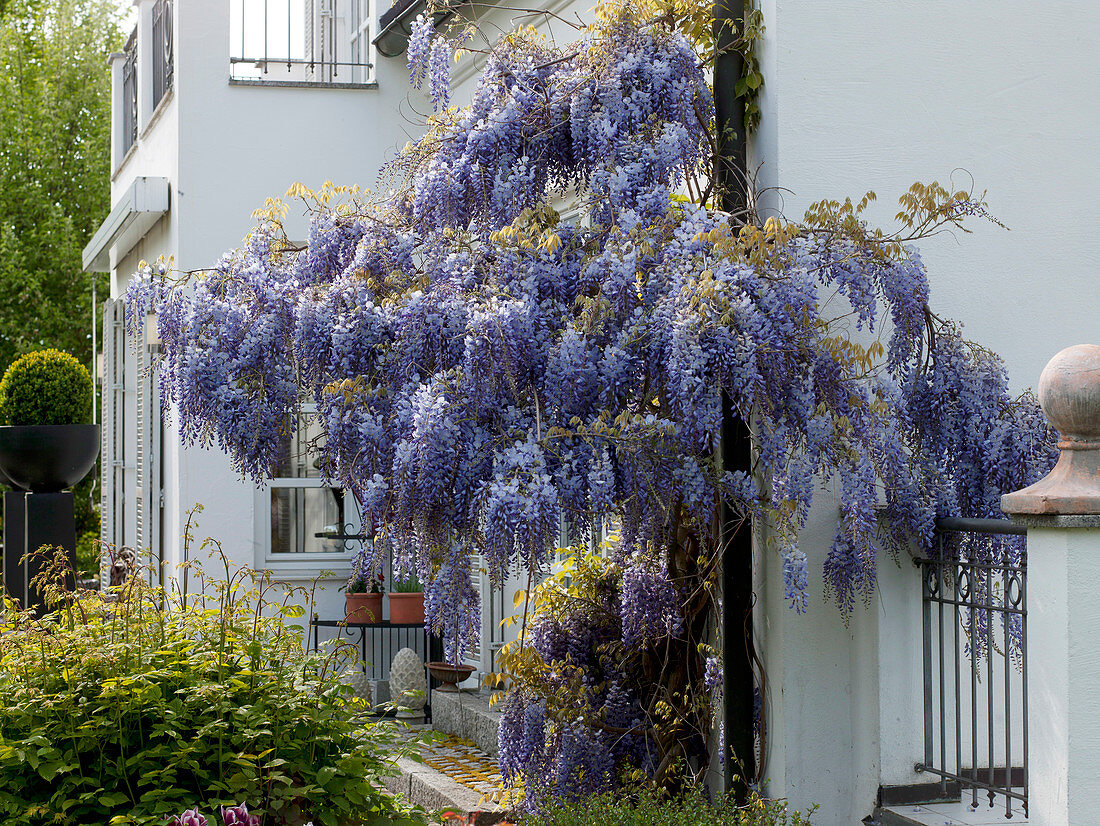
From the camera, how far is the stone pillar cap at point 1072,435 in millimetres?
3479

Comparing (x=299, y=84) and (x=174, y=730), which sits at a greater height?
(x=299, y=84)

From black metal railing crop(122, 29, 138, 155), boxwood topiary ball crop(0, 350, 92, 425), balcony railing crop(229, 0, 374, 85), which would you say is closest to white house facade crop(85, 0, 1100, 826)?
balcony railing crop(229, 0, 374, 85)

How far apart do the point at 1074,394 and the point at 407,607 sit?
5656 mm

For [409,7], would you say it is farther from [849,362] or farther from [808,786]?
[808,786]

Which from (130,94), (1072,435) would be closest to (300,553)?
(130,94)

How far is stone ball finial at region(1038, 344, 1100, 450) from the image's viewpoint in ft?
11.5

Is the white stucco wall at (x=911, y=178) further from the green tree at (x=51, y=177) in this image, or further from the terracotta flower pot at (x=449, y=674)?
the green tree at (x=51, y=177)

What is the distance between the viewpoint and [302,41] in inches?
360

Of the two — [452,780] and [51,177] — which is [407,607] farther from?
[51,177]

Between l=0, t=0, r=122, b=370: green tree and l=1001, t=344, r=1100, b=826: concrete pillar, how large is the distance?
57.2 ft

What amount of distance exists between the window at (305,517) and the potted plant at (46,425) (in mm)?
1462

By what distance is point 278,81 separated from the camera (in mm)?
8891

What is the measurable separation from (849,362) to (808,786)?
5.53 feet

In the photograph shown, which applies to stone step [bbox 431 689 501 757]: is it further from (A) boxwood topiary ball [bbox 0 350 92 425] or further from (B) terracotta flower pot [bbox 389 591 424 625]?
(A) boxwood topiary ball [bbox 0 350 92 425]
